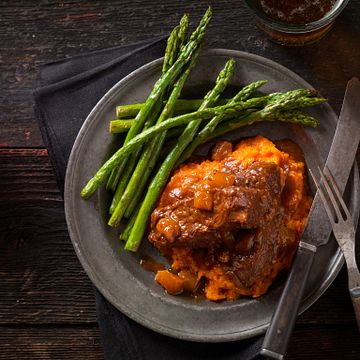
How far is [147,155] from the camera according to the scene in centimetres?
406

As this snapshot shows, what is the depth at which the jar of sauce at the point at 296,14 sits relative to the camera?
4.18 meters

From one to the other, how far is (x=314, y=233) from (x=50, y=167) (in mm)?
1823

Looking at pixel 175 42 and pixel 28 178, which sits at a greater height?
pixel 175 42

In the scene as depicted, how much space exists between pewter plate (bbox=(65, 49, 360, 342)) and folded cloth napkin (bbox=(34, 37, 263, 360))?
0.20 m

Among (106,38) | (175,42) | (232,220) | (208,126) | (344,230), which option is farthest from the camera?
(106,38)

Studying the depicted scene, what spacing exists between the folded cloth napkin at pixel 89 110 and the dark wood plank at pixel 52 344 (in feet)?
0.83

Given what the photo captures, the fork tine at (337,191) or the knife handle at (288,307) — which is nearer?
the knife handle at (288,307)

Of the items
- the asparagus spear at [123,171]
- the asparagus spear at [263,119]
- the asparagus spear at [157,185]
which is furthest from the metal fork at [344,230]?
the asparagus spear at [123,171]

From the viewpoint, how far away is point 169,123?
397 centimetres

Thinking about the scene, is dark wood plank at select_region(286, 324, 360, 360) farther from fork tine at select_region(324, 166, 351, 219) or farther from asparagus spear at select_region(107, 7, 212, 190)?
asparagus spear at select_region(107, 7, 212, 190)

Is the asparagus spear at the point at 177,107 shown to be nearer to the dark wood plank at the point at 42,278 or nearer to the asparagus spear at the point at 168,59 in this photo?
the asparagus spear at the point at 168,59

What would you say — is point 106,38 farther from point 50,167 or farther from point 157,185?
point 157,185

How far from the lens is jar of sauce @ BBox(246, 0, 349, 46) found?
13.7ft

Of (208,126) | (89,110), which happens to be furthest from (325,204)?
(89,110)
